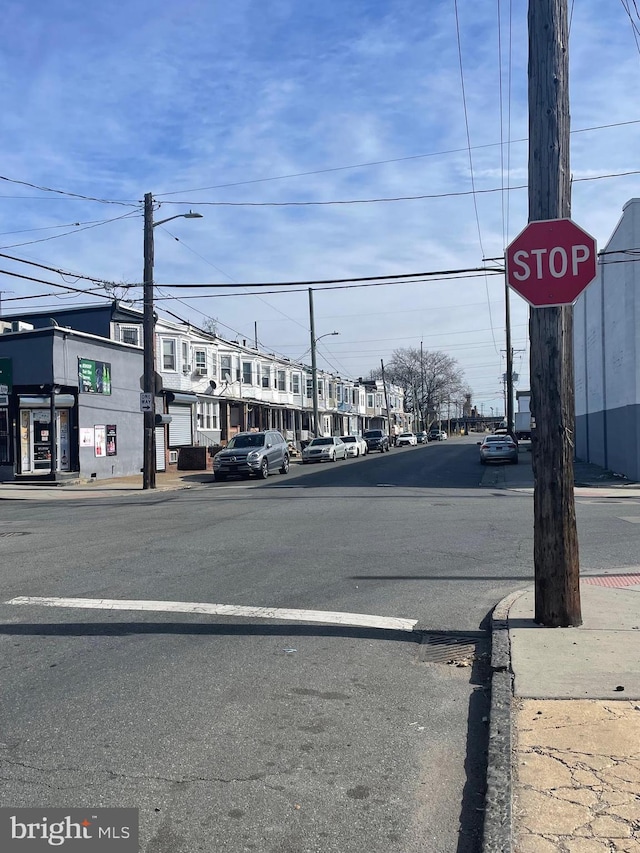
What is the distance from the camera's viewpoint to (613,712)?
4.72m

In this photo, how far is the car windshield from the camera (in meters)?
29.4

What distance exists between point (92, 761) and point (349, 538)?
827 centimetres

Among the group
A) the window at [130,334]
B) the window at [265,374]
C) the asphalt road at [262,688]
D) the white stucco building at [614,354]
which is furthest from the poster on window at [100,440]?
the window at [265,374]

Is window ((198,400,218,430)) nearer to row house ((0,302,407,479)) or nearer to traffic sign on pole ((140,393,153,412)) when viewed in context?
row house ((0,302,407,479))

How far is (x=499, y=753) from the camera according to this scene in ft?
13.6

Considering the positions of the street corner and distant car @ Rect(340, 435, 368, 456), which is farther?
distant car @ Rect(340, 435, 368, 456)

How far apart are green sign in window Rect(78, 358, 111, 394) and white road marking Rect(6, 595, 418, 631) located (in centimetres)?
2095

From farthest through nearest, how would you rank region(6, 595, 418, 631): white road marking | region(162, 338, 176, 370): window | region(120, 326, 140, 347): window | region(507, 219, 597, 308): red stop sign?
region(162, 338, 176, 370): window → region(120, 326, 140, 347): window → region(6, 595, 418, 631): white road marking → region(507, 219, 597, 308): red stop sign

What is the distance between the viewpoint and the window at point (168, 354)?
130 feet

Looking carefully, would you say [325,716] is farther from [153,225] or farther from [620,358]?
[620,358]

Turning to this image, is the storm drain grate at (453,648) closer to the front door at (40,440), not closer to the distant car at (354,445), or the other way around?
the front door at (40,440)

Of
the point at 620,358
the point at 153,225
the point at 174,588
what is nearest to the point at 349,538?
the point at 174,588

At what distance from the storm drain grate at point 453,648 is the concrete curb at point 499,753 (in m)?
0.16

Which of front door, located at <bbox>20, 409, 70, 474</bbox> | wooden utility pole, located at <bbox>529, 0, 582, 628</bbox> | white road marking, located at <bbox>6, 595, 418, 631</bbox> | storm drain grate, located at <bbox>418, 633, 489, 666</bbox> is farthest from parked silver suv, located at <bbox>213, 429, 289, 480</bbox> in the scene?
wooden utility pole, located at <bbox>529, 0, 582, 628</bbox>
